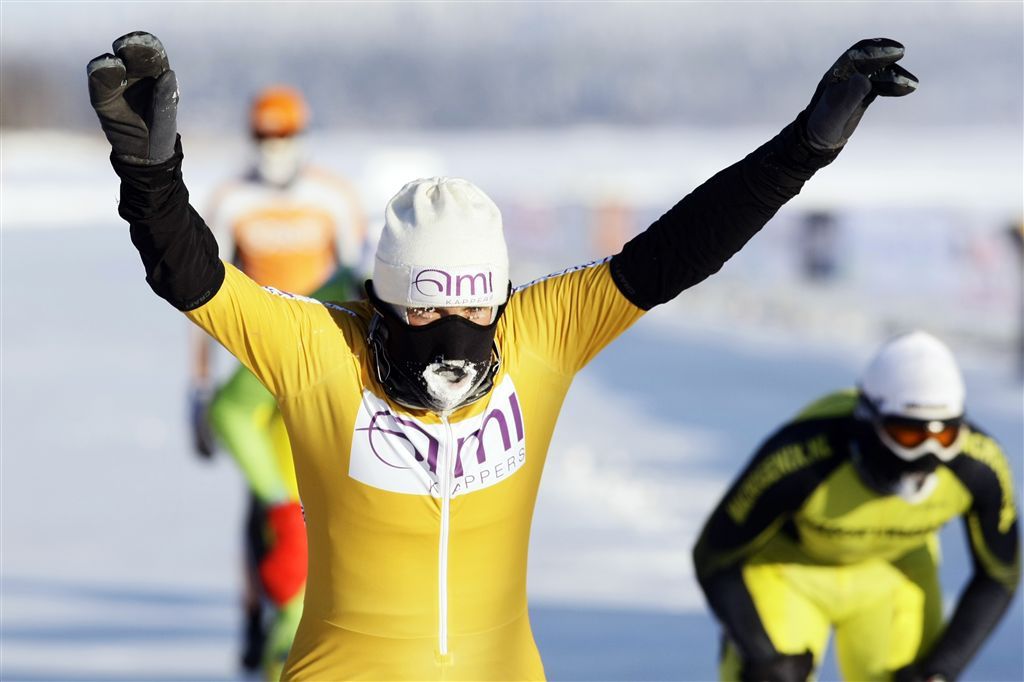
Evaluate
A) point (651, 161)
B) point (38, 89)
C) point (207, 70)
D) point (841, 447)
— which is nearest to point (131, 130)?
point (841, 447)

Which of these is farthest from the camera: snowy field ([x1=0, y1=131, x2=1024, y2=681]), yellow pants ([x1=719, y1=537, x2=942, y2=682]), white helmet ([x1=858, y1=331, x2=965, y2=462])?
snowy field ([x1=0, y1=131, x2=1024, y2=681])

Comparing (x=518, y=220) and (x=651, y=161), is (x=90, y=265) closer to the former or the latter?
(x=518, y=220)

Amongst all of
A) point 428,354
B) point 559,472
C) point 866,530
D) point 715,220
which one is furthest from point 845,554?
point 559,472

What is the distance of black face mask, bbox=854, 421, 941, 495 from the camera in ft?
12.7

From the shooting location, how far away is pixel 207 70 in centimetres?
6512

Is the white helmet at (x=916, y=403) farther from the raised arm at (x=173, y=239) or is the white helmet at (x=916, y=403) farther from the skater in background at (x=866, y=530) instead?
the raised arm at (x=173, y=239)

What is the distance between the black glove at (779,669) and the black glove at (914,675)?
10.3 inches

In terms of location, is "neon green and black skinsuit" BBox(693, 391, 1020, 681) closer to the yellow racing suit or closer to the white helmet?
the white helmet

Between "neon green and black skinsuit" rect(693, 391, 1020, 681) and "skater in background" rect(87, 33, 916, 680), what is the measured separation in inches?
56.6

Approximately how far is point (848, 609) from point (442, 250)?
7.58ft

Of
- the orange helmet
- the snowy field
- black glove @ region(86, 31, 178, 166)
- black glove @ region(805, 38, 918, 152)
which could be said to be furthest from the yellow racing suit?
the orange helmet

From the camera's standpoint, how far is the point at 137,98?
7.31ft

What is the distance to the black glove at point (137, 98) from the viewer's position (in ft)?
7.09

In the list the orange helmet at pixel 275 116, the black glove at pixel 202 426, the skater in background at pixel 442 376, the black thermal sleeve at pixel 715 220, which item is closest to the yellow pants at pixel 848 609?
the skater in background at pixel 442 376
